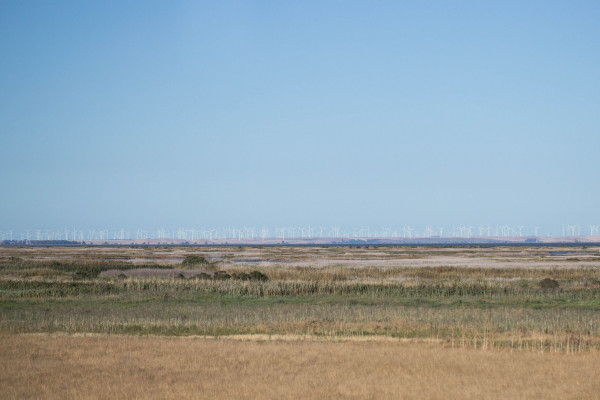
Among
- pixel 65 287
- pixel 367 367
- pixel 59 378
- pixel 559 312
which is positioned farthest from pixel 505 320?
pixel 65 287

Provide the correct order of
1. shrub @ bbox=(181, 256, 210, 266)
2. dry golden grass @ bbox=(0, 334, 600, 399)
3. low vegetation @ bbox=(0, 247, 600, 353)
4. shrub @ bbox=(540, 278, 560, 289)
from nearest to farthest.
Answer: dry golden grass @ bbox=(0, 334, 600, 399)
low vegetation @ bbox=(0, 247, 600, 353)
shrub @ bbox=(540, 278, 560, 289)
shrub @ bbox=(181, 256, 210, 266)

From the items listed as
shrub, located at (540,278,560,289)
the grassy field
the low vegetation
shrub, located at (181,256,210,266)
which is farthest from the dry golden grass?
shrub, located at (181,256,210,266)

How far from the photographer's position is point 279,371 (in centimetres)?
1819

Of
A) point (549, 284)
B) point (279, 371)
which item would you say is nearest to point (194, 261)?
point (549, 284)

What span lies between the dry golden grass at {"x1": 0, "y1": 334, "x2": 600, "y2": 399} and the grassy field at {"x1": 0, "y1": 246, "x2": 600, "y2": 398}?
6cm

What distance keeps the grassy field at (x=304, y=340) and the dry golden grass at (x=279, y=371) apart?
0.06 m

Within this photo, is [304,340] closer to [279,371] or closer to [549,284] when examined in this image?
[279,371]

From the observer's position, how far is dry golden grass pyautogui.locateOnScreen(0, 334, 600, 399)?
15.7 meters

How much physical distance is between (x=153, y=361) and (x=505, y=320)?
1703cm

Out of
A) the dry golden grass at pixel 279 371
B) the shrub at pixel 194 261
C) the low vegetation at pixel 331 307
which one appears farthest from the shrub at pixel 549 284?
the shrub at pixel 194 261

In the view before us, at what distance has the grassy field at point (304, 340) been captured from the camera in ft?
54.1

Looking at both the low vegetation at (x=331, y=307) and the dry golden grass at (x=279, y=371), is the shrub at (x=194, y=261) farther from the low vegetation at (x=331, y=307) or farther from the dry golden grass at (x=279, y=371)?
the dry golden grass at (x=279, y=371)

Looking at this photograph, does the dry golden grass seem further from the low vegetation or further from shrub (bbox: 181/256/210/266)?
shrub (bbox: 181/256/210/266)

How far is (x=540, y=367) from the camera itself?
60.6 feet
